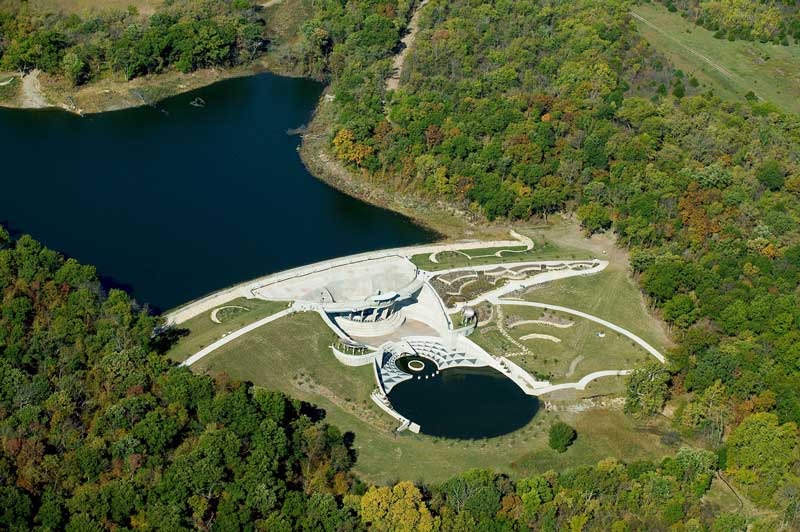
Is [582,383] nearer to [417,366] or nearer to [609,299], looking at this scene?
[609,299]

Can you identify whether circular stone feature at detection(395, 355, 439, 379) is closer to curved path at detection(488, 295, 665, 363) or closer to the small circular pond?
the small circular pond

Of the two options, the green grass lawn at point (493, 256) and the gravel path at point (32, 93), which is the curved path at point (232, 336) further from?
the gravel path at point (32, 93)

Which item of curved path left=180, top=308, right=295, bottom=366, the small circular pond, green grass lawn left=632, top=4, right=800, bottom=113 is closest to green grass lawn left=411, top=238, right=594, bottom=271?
the small circular pond

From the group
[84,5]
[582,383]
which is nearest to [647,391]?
[582,383]

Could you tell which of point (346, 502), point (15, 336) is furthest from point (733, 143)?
point (15, 336)

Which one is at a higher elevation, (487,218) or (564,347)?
(487,218)

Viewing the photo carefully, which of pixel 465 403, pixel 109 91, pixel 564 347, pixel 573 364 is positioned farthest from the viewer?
pixel 109 91
